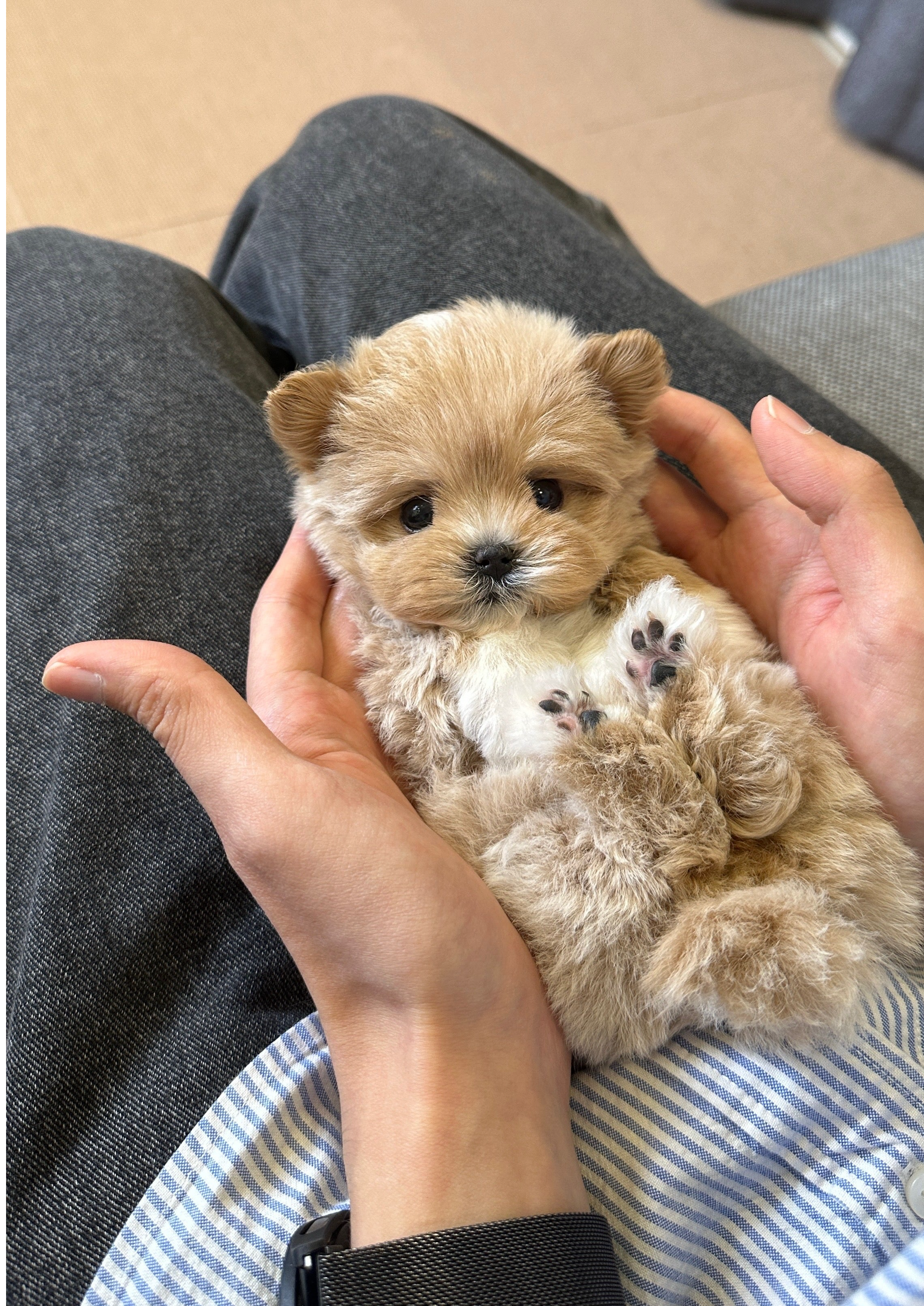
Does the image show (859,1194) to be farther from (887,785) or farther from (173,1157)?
(173,1157)

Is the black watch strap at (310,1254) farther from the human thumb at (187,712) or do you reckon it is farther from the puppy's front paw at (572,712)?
the puppy's front paw at (572,712)

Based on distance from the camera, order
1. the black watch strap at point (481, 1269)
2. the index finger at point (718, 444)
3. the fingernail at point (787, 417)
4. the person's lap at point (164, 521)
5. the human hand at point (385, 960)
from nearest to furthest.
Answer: the black watch strap at point (481, 1269) → the human hand at point (385, 960) → the person's lap at point (164, 521) → the fingernail at point (787, 417) → the index finger at point (718, 444)

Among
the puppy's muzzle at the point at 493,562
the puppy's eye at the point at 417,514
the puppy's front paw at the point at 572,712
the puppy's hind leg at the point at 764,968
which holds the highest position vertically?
the puppy's muzzle at the point at 493,562

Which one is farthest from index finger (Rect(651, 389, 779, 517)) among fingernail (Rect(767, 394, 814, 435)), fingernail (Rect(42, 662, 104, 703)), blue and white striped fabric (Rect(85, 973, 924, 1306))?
fingernail (Rect(42, 662, 104, 703))

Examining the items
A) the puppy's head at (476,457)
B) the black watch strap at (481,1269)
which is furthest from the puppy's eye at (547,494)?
the black watch strap at (481,1269)

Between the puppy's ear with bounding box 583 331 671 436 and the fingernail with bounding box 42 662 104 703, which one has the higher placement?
the puppy's ear with bounding box 583 331 671 436

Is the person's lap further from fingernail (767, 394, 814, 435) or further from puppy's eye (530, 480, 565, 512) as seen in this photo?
puppy's eye (530, 480, 565, 512)

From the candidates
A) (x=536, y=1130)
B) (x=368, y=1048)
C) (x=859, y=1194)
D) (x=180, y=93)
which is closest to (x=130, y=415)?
(x=368, y=1048)
